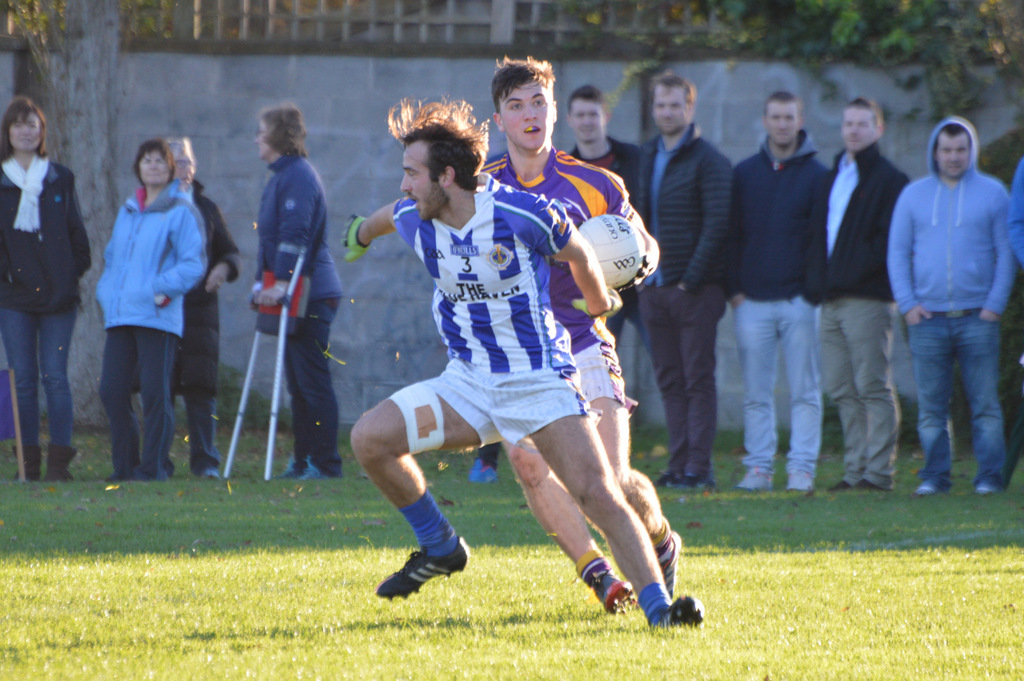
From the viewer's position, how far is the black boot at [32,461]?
9234 mm

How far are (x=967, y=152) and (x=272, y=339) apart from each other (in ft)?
22.9

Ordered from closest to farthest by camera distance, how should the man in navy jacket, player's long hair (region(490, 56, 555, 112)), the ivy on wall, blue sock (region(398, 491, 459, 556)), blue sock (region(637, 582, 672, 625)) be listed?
blue sock (region(637, 582, 672, 625)) < blue sock (region(398, 491, 459, 556)) < player's long hair (region(490, 56, 555, 112)) < the man in navy jacket < the ivy on wall

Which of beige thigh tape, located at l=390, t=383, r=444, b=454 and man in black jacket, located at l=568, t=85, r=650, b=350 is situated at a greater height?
man in black jacket, located at l=568, t=85, r=650, b=350

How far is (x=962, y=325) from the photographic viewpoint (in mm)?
8859

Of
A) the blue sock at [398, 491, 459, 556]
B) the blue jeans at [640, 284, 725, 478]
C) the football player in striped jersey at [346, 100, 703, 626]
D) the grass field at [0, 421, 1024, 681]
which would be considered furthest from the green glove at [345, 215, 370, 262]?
the blue jeans at [640, 284, 725, 478]

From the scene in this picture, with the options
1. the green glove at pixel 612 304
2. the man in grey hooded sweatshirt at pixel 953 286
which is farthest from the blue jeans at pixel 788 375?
the green glove at pixel 612 304

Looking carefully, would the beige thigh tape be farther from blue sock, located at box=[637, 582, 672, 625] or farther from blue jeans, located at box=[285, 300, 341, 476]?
blue jeans, located at box=[285, 300, 341, 476]

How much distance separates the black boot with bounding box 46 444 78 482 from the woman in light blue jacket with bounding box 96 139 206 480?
12.8 inches

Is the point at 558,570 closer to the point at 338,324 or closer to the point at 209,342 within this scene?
the point at 209,342

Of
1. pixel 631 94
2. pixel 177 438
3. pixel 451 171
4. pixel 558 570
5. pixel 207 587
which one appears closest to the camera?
pixel 451 171

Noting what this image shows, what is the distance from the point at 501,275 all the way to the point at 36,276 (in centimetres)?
554

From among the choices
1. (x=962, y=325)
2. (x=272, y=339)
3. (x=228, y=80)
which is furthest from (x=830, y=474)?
(x=228, y=80)

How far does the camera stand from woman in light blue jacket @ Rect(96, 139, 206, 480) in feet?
29.7

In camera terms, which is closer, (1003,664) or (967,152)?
(1003,664)
